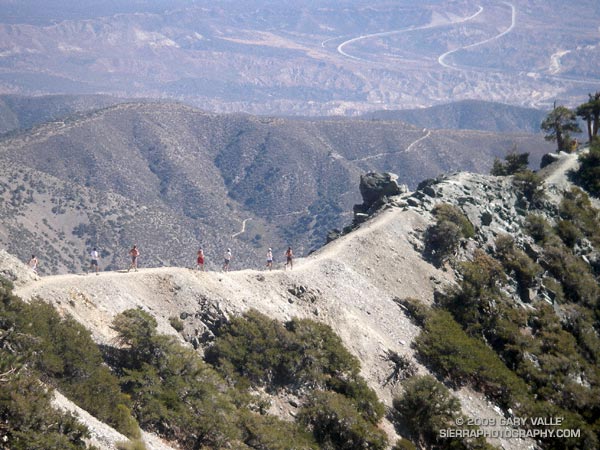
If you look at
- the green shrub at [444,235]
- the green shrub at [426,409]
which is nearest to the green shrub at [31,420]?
the green shrub at [426,409]

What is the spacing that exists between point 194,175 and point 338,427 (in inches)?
3843

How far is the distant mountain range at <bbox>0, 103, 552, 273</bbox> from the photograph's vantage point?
7700 centimetres

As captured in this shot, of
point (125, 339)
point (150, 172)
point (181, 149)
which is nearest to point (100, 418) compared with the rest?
point (125, 339)

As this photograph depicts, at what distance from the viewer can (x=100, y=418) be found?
52.5 feet

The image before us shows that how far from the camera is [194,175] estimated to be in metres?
115

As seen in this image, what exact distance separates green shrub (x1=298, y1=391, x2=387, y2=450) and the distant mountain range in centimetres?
5043

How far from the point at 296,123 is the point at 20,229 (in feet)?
241

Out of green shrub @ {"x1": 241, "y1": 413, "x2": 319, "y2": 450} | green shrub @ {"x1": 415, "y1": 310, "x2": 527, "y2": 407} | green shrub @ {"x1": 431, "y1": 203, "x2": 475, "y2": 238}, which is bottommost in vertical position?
green shrub @ {"x1": 415, "y1": 310, "x2": 527, "y2": 407}

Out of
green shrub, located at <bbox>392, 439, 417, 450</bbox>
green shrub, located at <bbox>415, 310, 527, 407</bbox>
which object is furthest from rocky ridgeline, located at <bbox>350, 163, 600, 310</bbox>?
green shrub, located at <bbox>392, 439, 417, 450</bbox>

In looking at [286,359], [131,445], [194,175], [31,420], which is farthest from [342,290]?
[194,175]

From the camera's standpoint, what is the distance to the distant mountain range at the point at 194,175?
77.0 meters

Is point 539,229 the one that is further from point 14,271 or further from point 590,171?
point 14,271

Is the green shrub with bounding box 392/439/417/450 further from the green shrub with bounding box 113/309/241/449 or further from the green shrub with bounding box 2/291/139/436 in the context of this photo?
the green shrub with bounding box 2/291/139/436

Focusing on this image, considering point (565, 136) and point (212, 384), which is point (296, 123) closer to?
point (565, 136)
